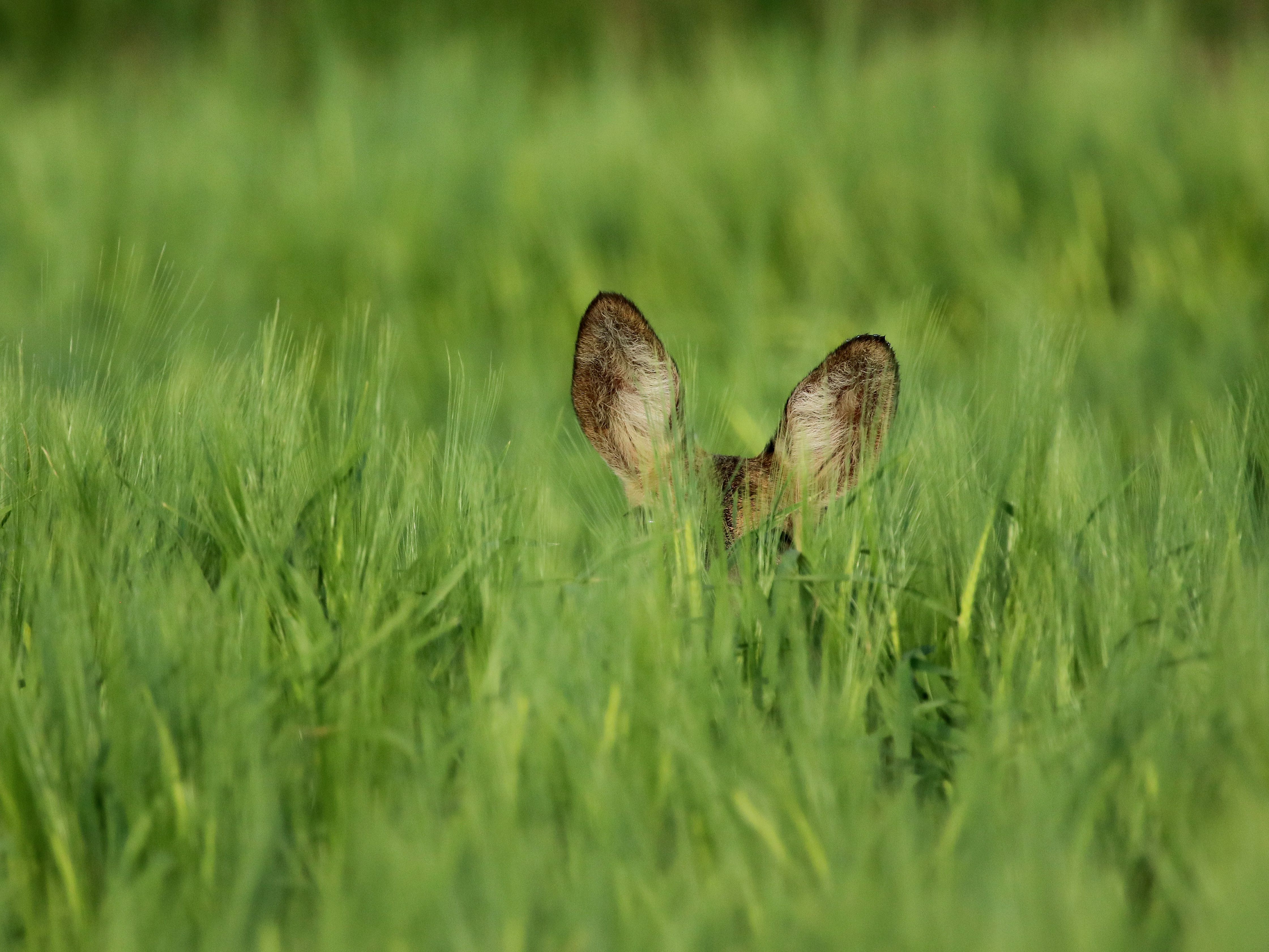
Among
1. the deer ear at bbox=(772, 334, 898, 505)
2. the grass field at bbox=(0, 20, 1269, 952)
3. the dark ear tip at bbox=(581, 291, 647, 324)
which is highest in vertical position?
the dark ear tip at bbox=(581, 291, 647, 324)

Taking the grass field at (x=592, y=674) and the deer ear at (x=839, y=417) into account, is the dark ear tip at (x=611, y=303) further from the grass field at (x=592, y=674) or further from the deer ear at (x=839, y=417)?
the deer ear at (x=839, y=417)

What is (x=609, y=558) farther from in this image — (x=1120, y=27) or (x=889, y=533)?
(x=1120, y=27)

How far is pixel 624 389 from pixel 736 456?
21 cm

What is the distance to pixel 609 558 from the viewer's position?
1.59 metres

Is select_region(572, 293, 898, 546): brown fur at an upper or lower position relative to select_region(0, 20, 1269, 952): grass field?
upper

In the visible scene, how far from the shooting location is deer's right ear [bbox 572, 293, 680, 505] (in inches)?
75.6

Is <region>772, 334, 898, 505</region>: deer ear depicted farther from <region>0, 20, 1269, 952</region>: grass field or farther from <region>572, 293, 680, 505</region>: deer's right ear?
<region>572, 293, 680, 505</region>: deer's right ear

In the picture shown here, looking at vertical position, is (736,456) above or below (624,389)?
below

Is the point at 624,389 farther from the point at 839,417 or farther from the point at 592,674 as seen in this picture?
the point at 592,674

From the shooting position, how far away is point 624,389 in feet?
6.70

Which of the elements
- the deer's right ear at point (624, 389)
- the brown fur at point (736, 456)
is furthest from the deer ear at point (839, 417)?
the deer's right ear at point (624, 389)

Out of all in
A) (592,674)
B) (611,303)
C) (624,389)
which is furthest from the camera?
(624,389)

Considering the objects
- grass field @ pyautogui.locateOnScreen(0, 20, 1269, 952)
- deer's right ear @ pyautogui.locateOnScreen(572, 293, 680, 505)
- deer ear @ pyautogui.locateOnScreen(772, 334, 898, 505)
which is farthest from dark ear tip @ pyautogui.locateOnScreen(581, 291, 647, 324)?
deer ear @ pyautogui.locateOnScreen(772, 334, 898, 505)

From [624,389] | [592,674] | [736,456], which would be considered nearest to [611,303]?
[624,389]
